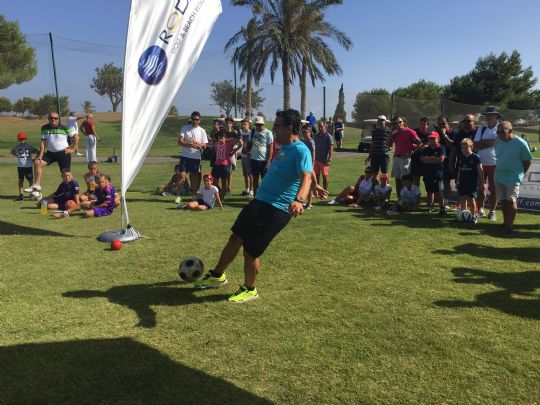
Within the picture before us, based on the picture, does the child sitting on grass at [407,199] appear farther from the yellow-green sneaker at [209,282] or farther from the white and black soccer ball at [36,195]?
the white and black soccer ball at [36,195]

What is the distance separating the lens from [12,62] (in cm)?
3234

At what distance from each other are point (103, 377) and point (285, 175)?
7.82 feet

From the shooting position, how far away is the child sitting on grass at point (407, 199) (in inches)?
360

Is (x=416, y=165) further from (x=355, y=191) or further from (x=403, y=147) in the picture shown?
(x=355, y=191)

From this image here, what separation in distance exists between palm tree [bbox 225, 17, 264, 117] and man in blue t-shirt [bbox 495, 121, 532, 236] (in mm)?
21707

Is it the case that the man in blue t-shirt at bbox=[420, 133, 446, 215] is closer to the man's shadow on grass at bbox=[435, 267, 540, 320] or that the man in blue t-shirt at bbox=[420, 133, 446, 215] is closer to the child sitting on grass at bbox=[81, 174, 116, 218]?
the man's shadow on grass at bbox=[435, 267, 540, 320]

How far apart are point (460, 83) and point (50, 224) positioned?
5299 centimetres

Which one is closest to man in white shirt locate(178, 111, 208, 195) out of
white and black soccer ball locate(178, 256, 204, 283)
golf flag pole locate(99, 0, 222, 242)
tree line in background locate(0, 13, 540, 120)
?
golf flag pole locate(99, 0, 222, 242)

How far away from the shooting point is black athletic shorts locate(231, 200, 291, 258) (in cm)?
425

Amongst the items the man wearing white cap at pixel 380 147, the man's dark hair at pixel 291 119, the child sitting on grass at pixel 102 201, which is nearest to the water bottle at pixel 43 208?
the child sitting on grass at pixel 102 201

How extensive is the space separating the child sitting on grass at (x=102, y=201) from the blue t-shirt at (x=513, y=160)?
24.9 feet

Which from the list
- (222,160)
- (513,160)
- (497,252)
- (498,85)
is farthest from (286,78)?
(498,85)

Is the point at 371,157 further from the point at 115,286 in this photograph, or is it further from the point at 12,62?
the point at 12,62

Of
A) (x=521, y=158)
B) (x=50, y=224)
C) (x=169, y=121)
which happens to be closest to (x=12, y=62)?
(x=169, y=121)
